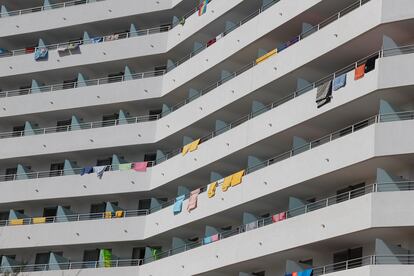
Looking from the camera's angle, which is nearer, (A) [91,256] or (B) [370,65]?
(B) [370,65]

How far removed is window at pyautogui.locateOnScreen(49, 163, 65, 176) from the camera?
7400 cm

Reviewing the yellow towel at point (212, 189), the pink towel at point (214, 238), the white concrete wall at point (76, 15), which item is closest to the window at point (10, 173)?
the white concrete wall at point (76, 15)

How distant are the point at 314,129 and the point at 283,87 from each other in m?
4.79

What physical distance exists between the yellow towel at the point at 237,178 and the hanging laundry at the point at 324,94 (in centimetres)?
714

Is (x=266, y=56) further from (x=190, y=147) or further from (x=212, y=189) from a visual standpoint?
(x=190, y=147)

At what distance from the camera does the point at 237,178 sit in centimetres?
5878

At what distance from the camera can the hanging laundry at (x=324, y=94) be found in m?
52.8

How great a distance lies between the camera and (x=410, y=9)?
50281mm

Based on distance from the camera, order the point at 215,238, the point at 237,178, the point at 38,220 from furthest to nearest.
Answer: the point at 38,220
the point at 215,238
the point at 237,178

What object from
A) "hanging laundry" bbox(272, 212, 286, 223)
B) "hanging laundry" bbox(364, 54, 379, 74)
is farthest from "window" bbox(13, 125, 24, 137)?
"hanging laundry" bbox(364, 54, 379, 74)

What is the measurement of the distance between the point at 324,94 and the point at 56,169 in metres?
27.5

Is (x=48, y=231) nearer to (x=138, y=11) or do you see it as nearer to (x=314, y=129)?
(x=138, y=11)

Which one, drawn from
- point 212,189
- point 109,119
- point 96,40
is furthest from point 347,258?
point 96,40

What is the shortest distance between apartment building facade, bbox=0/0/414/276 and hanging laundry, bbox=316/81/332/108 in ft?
0.34
